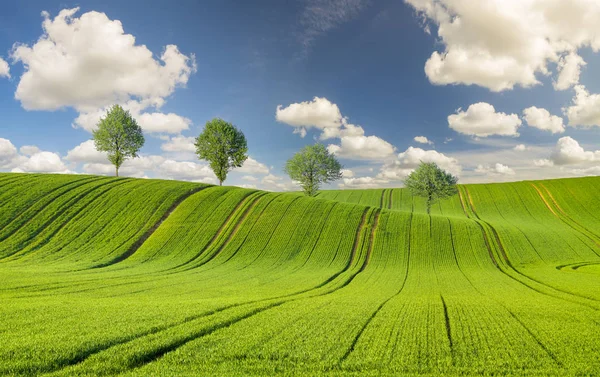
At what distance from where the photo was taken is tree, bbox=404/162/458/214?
8312cm

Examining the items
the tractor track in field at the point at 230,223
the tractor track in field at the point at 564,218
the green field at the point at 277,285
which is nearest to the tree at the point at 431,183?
the green field at the point at 277,285

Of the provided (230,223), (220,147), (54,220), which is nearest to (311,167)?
(220,147)

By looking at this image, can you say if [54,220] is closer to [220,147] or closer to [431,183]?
[220,147]

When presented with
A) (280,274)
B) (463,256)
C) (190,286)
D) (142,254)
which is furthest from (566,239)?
(142,254)

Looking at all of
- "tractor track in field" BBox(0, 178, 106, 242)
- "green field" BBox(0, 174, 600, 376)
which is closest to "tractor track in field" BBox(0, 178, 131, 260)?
"green field" BBox(0, 174, 600, 376)

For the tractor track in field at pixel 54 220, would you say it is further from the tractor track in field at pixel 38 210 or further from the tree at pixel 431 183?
the tree at pixel 431 183

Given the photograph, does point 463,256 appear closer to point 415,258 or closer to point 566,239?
point 415,258

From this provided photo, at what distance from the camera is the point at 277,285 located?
32.3 meters

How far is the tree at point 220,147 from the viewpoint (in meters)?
88.3

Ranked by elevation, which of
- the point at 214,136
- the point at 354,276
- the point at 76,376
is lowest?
the point at 354,276

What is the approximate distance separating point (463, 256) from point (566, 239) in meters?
25.9

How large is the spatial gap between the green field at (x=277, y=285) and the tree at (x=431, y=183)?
1395cm

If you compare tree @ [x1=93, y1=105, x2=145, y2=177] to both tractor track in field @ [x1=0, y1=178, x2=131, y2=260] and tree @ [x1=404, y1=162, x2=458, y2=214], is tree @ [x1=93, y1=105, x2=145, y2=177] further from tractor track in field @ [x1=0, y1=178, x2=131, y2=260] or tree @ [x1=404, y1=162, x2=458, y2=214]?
tree @ [x1=404, y1=162, x2=458, y2=214]

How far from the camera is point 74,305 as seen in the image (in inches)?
743
